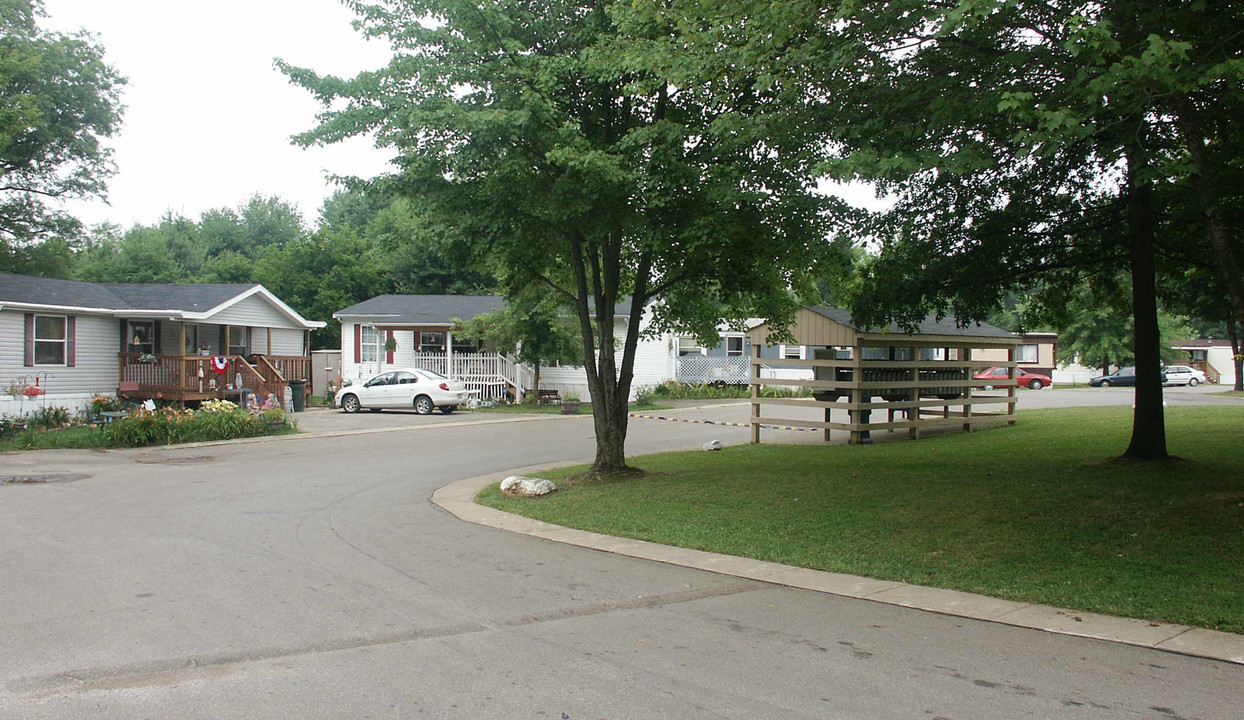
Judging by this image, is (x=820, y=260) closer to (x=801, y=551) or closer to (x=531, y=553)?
(x=801, y=551)

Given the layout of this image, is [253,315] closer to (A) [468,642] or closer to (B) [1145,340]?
(B) [1145,340]

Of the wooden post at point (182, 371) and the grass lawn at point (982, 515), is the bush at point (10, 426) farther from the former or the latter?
the grass lawn at point (982, 515)

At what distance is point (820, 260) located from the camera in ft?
38.9

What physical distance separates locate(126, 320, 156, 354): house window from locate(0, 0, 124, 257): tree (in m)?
11.3

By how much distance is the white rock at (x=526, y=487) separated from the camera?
1152 centimetres

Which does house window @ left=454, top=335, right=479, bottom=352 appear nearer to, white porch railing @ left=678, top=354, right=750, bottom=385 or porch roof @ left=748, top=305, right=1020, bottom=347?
white porch railing @ left=678, top=354, right=750, bottom=385

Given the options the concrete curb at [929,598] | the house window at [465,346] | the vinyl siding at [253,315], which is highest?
the vinyl siding at [253,315]

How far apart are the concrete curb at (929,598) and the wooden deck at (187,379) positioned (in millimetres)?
18486

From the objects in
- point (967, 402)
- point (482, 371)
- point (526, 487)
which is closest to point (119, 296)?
point (482, 371)

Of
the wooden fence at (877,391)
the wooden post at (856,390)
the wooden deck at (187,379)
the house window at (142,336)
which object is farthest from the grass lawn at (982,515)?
the house window at (142,336)

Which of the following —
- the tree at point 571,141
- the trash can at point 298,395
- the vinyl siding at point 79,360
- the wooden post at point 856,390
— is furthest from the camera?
the trash can at point 298,395

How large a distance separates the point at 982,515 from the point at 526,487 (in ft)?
18.7

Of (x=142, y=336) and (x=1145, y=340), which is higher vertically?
(x=142, y=336)

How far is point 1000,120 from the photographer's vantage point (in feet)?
29.3
